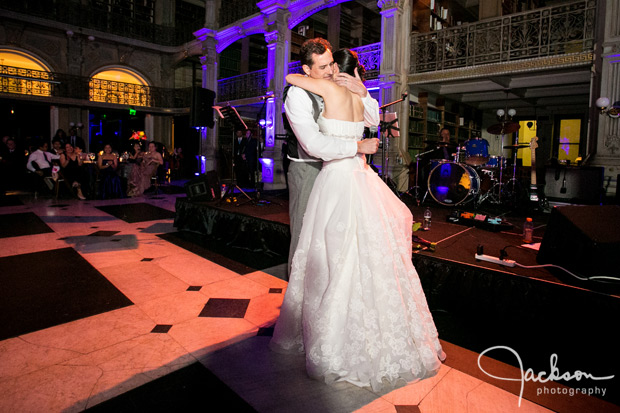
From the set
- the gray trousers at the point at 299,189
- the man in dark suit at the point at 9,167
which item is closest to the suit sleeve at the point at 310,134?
the gray trousers at the point at 299,189

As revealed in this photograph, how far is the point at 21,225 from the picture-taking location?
16.4 ft

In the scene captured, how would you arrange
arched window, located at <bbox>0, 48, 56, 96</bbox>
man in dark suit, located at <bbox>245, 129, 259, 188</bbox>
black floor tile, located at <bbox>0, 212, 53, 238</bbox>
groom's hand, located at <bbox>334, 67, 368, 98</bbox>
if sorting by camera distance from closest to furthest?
groom's hand, located at <bbox>334, 67, 368, 98</bbox>, black floor tile, located at <bbox>0, 212, 53, 238</bbox>, man in dark suit, located at <bbox>245, 129, 259, 188</bbox>, arched window, located at <bbox>0, 48, 56, 96</bbox>

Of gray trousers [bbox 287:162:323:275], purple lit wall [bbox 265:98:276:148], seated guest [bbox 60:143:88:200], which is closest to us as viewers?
gray trousers [bbox 287:162:323:275]

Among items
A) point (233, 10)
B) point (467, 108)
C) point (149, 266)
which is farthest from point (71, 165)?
point (467, 108)

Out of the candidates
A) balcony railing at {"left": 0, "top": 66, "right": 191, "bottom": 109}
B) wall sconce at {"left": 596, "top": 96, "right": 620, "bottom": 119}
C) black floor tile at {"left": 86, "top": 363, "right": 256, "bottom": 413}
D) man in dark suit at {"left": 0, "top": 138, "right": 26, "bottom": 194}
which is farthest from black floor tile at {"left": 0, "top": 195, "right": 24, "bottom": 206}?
wall sconce at {"left": 596, "top": 96, "right": 620, "bottom": 119}

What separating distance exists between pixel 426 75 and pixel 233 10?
7.50m

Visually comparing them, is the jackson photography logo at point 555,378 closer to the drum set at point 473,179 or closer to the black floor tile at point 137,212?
the drum set at point 473,179

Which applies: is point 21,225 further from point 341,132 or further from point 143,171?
point 341,132

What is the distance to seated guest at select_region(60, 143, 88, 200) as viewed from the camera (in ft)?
26.1

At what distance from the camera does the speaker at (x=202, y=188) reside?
530 cm

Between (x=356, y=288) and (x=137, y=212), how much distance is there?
19.3ft

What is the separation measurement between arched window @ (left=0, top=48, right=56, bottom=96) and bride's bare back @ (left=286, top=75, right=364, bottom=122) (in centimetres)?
1453

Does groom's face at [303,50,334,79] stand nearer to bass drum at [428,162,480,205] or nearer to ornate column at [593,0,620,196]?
bass drum at [428,162,480,205]

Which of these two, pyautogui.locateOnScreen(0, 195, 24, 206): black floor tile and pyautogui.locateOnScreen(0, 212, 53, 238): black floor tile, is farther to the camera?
pyautogui.locateOnScreen(0, 195, 24, 206): black floor tile
